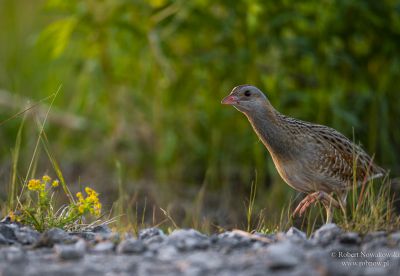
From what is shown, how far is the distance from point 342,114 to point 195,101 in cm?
173

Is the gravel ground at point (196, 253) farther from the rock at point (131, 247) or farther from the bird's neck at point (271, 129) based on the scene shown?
the bird's neck at point (271, 129)

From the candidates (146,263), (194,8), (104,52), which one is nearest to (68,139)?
(104,52)

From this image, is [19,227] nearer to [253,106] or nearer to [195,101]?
[253,106]

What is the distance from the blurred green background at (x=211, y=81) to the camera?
8.48 meters

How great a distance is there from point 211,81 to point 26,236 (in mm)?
4363

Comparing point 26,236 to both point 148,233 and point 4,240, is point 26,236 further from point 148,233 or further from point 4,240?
point 148,233

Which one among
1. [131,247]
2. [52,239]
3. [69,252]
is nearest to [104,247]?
[131,247]

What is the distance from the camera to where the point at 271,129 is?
6648 mm

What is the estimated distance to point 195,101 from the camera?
9.07m

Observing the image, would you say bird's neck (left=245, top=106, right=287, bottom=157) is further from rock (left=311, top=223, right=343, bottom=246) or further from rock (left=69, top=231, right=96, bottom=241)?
Answer: rock (left=69, top=231, right=96, bottom=241)

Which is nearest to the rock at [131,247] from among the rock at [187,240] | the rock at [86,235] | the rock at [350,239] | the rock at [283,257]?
the rock at [187,240]

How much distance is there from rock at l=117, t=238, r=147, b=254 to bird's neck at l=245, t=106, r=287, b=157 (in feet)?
7.88

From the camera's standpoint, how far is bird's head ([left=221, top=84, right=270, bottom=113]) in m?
6.68

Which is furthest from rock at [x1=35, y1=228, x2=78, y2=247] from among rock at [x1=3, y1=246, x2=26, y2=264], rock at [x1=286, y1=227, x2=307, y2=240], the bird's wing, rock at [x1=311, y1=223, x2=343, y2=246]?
the bird's wing
